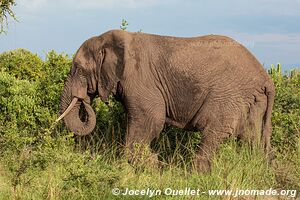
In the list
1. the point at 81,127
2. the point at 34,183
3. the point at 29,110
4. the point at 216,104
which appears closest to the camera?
the point at 34,183

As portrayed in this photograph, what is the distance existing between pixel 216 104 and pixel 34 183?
115 inches

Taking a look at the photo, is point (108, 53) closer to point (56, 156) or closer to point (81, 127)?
point (81, 127)

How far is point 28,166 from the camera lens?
6945mm

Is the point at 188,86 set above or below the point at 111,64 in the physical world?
below

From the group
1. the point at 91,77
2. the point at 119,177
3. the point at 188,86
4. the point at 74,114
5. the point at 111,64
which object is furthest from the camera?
the point at 74,114

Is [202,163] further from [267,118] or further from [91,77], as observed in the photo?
[91,77]

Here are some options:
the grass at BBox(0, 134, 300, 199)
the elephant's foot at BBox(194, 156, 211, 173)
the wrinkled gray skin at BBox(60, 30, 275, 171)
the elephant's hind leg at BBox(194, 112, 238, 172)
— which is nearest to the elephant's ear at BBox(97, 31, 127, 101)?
the wrinkled gray skin at BBox(60, 30, 275, 171)

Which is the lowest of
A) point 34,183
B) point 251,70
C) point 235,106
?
point 34,183

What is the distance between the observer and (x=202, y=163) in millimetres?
8164

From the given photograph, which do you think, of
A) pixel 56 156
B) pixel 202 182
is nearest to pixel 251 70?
pixel 202 182

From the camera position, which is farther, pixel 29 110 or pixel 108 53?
pixel 29 110

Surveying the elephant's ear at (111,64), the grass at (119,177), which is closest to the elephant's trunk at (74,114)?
A: the elephant's ear at (111,64)

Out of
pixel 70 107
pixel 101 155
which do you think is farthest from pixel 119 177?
pixel 70 107

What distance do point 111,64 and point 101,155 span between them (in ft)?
4.58
